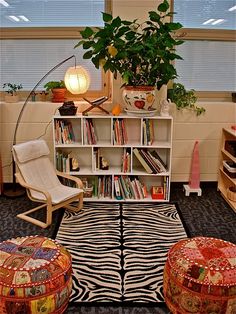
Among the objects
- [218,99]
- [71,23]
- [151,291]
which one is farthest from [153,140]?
[151,291]

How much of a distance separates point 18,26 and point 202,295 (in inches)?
144

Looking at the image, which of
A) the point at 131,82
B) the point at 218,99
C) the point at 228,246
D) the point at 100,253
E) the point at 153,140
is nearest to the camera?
the point at 228,246

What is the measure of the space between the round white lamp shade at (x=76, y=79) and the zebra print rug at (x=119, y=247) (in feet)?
4.32

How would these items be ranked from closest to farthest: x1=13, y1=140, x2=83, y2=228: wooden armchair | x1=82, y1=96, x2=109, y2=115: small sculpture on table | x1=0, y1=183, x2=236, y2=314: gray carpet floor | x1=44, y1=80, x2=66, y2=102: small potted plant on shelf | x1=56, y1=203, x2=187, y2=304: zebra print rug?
1. x1=56, y1=203, x2=187, y2=304: zebra print rug
2. x1=0, y1=183, x2=236, y2=314: gray carpet floor
3. x1=13, y1=140, x2=83, y2=228: wooden armchair
4. x1=82, y1=96, x2=109, y2=115: small sculpture on table
5. x1=44, y1=80, x2=66, y2=102: small potted plant on shelf

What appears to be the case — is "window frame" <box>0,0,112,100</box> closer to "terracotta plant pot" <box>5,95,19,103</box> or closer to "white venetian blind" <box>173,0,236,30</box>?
"terracotta plant pot" <box>5,95,19,103</box>

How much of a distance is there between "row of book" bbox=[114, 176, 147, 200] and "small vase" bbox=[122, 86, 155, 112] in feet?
2.70

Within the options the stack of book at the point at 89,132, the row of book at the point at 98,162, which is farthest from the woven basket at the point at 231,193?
the stack of book at the point at 89,132

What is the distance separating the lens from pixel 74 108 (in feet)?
13.6

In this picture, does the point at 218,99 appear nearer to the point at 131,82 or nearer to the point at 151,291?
Result: the point at 131,82

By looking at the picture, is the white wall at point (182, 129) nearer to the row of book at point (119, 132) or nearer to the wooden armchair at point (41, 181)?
the row of book at point (119, 132)

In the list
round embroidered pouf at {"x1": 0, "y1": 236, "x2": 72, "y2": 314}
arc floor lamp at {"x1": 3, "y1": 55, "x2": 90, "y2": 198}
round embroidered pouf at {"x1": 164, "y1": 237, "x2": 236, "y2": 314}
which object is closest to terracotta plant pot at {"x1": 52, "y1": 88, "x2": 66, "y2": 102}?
arc floor lamp at {"x1": 3, "y1": 55, "x2": 90, "y2": 198}

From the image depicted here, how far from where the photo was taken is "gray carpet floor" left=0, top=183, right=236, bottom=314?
3.58 meters

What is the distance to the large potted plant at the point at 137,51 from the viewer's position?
3.79m

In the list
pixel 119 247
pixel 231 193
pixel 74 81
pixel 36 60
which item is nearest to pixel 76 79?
pixel 74 81
